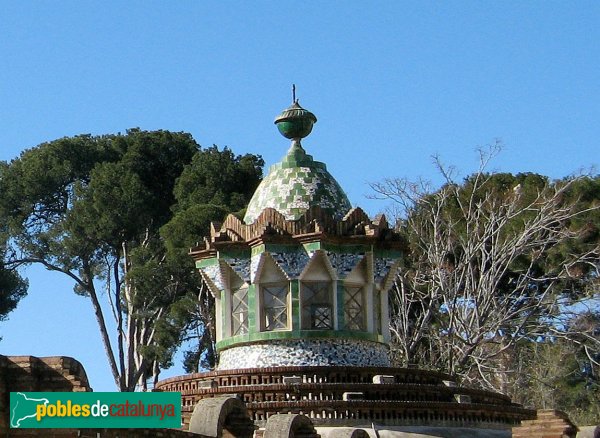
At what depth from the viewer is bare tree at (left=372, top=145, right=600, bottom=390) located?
32844mm

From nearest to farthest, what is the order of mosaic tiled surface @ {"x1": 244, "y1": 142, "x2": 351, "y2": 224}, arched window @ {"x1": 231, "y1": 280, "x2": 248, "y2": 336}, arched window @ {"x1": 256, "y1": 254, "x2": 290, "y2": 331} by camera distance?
arched window @ {"x1": 256, "y1": 254, "x2": 290, "y2": 331}, arched window @ {"x1": 231, "y1": 280, "x2": 248, "y2": 336}, mosaic tiled surface @ {"x1": 244, "y1": 142, "x2": 351, "y2": 224}

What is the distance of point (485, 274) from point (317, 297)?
14.4 m

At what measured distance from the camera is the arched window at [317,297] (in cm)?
1967

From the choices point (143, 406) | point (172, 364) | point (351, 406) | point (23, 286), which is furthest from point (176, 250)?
point (143, 406)

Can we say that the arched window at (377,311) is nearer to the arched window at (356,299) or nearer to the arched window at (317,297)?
the arched window at (356,299)

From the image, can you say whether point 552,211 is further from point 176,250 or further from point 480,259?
point 176,250

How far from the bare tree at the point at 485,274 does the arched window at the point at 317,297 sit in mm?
11530

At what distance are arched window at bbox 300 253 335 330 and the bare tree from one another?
454 inches

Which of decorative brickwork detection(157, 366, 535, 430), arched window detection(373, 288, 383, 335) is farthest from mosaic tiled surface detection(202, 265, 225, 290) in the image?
arched window detection(373, 288, 383, 335)

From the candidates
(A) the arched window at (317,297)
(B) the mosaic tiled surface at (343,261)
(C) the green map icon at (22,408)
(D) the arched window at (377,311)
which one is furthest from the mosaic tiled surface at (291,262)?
(C) the green map icon at (22,408)

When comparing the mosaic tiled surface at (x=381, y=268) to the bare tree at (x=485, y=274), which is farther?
the bare tree at (x=485, y=274)

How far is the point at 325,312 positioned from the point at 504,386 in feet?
53.1

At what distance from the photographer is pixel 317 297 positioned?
19.8m

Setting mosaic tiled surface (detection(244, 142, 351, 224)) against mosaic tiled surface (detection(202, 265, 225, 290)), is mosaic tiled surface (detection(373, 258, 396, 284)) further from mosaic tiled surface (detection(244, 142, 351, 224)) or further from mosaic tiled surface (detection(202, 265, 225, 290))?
mosaic tiled surface (detection(202, 265, 225, 290))
